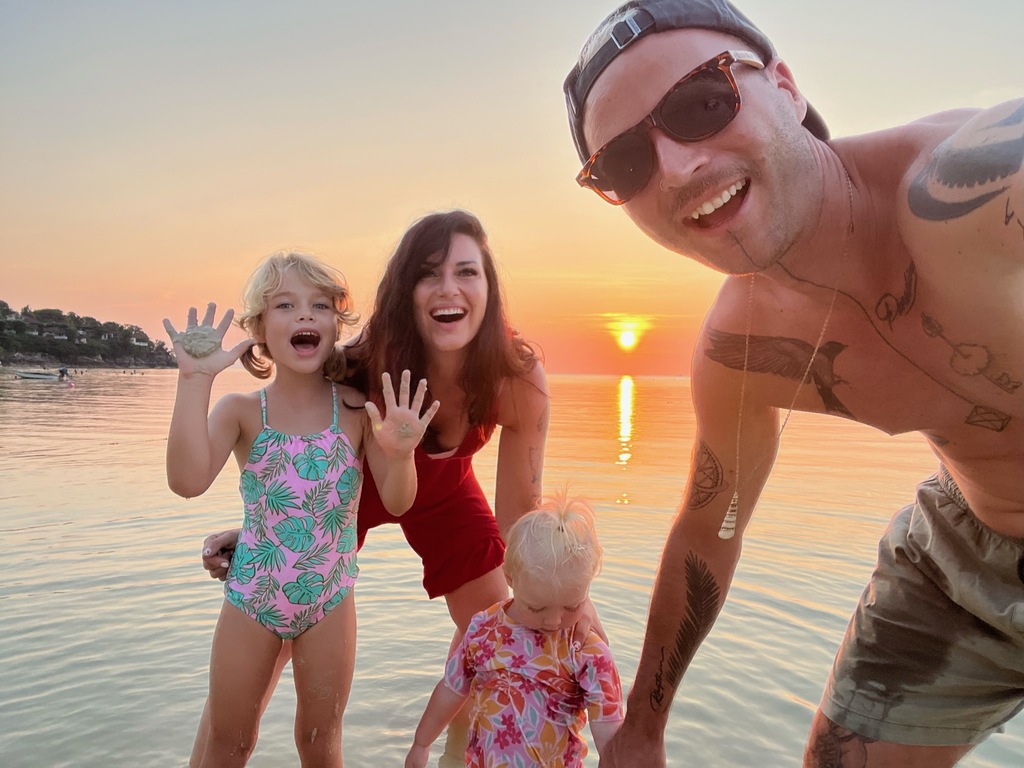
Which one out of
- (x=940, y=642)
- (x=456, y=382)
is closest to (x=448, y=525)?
(x=456, y=382)

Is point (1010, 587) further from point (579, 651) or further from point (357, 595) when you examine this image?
point (357, 595)

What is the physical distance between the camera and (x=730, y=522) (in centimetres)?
296

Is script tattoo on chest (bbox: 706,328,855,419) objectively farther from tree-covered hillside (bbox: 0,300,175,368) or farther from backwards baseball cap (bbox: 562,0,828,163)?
tree-covered hillside (bbox: 0,300,175,368)

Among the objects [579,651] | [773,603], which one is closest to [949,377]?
[579,651]

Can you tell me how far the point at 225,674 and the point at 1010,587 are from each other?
10.1 feet

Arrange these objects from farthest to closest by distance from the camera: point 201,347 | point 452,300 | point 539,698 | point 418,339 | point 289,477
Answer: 1. point 418,339
2. point 452,300
3. point 289,477
4. point 201,347
5. point 539,698

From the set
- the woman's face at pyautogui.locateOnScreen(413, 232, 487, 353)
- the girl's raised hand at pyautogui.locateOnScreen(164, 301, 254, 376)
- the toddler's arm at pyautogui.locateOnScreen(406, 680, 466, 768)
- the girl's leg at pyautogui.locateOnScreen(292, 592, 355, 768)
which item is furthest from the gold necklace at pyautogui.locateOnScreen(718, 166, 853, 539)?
the girl's raised hand at pyautogui.locateOnScreen(164, 301, 254, 376)

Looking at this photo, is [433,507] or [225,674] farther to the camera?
[433,507]

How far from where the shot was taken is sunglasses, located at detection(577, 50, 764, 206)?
7.80 ft

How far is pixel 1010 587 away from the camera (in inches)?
105

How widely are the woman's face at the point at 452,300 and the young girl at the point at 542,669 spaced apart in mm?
1200

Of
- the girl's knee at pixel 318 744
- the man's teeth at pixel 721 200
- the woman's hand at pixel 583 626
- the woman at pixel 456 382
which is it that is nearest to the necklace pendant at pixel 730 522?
the woman's hand at pixel 583 626

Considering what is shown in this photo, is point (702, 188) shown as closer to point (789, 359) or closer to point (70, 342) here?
point (789, 359)

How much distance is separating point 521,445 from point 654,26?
229 cm
